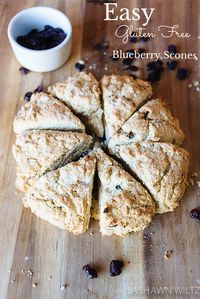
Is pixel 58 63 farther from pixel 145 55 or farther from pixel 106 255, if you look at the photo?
pixel 106 255

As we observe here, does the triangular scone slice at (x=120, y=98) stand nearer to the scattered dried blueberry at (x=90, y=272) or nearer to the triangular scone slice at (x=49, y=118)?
the triangular scone slice at (x=49, y=118)

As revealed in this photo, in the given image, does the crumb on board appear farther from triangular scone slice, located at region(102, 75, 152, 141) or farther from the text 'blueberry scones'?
triangular scone slice, located at region(102, 75, 152, 141)

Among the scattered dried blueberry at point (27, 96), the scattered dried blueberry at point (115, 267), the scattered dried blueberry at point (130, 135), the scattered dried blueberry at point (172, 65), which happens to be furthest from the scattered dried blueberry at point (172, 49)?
the scattered dried blueberry at point (115, 267)

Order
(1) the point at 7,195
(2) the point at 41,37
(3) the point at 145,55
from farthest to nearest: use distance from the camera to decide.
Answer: (3) the point at 145,55, (2) the point at 41,37, (1) the point at 7,195

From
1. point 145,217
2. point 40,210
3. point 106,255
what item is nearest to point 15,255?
point 40,210

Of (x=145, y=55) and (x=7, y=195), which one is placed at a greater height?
(x=145, y=55)

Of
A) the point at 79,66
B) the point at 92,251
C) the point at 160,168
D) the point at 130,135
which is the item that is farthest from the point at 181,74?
the point at 92,251
